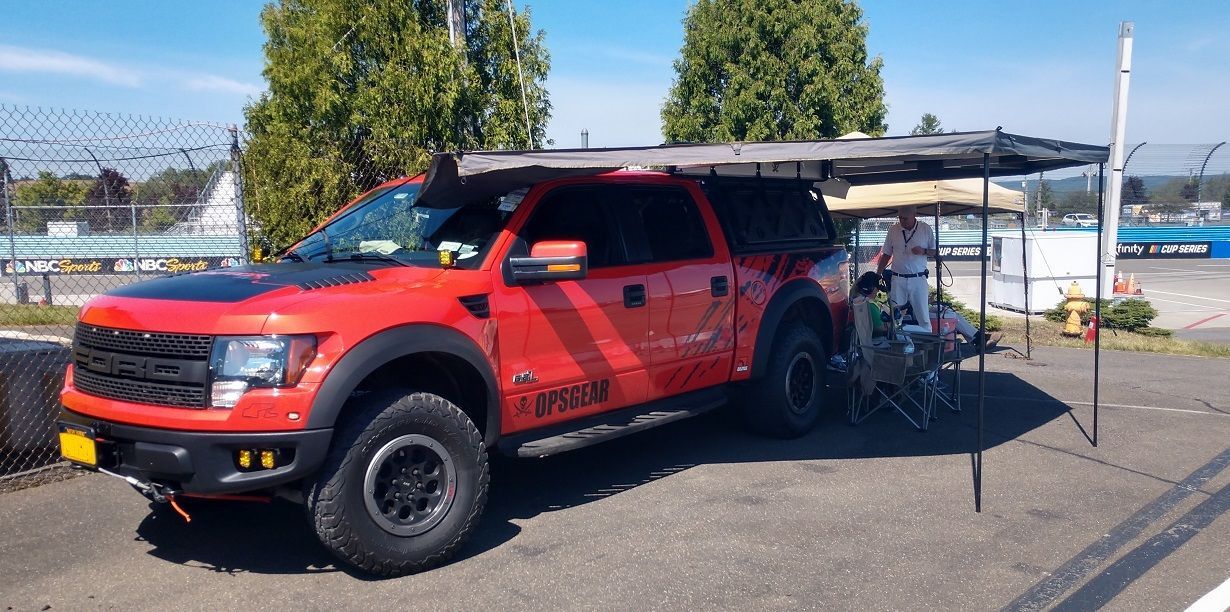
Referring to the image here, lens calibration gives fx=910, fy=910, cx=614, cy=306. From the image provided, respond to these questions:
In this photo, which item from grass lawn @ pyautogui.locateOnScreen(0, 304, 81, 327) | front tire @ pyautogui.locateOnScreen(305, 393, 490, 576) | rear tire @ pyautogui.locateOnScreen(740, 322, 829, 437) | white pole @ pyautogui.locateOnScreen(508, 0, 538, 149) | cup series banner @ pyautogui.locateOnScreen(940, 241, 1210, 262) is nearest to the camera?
front tire @ pyautogui.locateOnScreen(305, 393, 490, 576)

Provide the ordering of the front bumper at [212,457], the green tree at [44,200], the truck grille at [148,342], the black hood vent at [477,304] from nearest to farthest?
the front bumper at [212,457] → the truck grille at [148,342] → the black hood vent at [477,304] → the green tree at [44,200]

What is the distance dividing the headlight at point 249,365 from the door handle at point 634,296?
2.14 m

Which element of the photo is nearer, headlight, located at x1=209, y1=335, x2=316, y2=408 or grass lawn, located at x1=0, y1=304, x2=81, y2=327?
headlight, located at x1=209, y1=335, x2=316, y2=408

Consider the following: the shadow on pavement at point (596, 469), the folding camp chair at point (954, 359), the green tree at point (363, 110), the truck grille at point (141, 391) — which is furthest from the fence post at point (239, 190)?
the folding camp chair at point (954, 359)

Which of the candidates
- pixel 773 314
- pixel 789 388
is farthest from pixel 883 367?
pixel 773 314

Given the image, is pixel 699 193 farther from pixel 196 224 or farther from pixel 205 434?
pixel 196 224

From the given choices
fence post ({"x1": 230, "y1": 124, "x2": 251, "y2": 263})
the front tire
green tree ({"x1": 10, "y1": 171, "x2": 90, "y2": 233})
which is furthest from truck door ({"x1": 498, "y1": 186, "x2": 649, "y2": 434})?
green tree ({"x1": 10, "y1": 171, "x2": 90, "y2": 233})

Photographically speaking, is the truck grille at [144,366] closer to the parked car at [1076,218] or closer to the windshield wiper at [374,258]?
the windshield wiper at [374,258]

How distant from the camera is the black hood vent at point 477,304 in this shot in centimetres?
464

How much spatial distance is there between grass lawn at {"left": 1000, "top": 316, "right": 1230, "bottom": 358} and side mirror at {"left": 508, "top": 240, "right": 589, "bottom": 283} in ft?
32.2

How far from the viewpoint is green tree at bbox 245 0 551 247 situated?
320 inches

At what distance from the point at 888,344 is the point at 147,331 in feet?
17.9

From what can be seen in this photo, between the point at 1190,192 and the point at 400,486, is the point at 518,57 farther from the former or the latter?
the point at 1190,192

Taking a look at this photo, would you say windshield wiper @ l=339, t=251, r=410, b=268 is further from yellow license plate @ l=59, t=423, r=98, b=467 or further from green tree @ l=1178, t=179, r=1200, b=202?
green tree @ l=1178, t=179, r=1200, b=202
